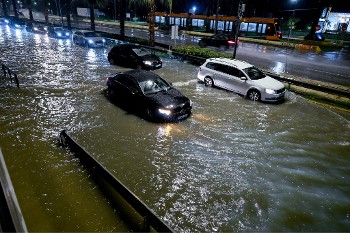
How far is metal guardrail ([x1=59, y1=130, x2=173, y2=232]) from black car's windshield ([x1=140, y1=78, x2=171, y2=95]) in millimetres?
3656

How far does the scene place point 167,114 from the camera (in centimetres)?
942

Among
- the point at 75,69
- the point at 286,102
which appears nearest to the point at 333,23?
the point at 286,102

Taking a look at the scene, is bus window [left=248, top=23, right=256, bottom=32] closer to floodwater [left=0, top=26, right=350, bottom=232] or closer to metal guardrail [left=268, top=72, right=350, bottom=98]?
metal guardrail [left=268, top=72, right=350, bottom=98]

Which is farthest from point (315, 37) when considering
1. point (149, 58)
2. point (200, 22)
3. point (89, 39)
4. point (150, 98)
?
point (150, 98)

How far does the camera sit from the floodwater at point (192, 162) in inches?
214

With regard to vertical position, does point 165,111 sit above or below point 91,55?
below

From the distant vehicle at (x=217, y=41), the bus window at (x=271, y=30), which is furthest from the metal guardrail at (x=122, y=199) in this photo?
the bus window at (x=271, y=30)

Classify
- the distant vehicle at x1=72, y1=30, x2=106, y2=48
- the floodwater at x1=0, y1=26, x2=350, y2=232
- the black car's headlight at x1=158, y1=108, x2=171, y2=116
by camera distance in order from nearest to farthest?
the floodwater at x1=0, y1=26, x2=350, y2=232, the black car's headlight at x1=158, y1=108, x2=171, y2=116, the distant vehicle at x1=72, y1=30, x2=106, y2=48

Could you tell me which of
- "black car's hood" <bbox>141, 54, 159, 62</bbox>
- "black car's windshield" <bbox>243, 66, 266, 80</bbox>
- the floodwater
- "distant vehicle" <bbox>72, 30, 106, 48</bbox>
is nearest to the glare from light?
"distant vehicle" <bbox>72, 30, 106, 48</bbox>

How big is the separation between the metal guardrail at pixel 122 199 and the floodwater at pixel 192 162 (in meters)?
0.22

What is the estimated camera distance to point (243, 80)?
40.9ft

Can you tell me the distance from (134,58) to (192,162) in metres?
12.4

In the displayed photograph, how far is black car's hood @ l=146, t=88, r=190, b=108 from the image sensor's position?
941 centimetres

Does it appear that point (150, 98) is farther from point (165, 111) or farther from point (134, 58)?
point (134, 58)
